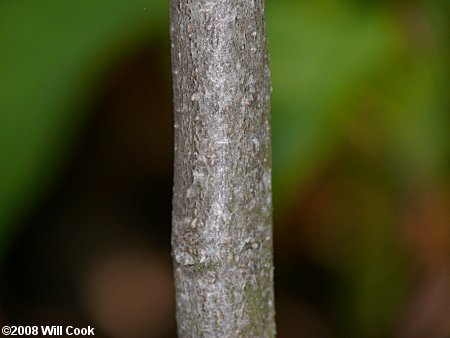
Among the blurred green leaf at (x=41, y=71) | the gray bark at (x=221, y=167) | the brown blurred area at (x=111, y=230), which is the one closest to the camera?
the gray bark at (x=221, y=167)

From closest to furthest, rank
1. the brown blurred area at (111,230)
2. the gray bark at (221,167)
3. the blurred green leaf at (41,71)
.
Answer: the gray bark at (221,167) → the blurred green leaf at (41,71) → the brown blurred area at (111,230)

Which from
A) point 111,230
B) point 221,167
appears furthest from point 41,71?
point 221,167

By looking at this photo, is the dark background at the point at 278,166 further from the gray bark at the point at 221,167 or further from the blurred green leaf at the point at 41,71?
the gray bark at the point at 221,167

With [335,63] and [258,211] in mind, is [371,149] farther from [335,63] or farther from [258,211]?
[258,211]

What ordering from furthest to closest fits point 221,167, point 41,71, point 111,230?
point 111,230
point 41,71
point 221,167

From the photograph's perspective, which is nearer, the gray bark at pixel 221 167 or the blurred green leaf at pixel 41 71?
the gray bark at pixel 221 167

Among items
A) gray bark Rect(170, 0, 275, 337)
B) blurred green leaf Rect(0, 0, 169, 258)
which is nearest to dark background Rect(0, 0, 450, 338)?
blurred green leaf Rect(0, 0, 169, 258)

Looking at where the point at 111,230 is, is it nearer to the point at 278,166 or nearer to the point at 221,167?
the point at 278,166

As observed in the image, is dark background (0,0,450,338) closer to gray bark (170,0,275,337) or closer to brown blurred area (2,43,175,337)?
brown blurred area (2,43,175,337)

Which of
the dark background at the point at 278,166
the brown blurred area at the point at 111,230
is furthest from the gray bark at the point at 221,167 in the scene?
the brown blurred area at the point at 111,230
